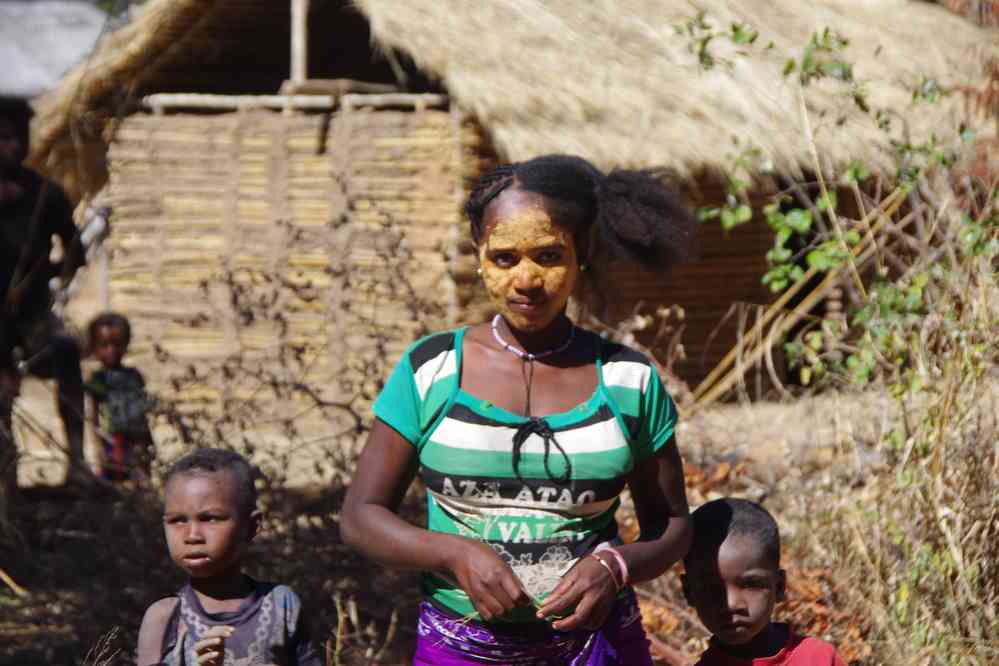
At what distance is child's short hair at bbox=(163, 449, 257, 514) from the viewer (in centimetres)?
287

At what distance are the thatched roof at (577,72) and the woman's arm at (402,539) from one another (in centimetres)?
528

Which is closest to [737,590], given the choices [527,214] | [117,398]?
[527,214]

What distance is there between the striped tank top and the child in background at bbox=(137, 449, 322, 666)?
36cm

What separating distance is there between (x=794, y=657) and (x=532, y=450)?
742 millimetres

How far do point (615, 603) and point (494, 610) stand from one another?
0.35 meters

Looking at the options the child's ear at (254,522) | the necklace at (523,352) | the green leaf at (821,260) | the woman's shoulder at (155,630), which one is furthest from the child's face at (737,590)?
the green leaf at (821,260)

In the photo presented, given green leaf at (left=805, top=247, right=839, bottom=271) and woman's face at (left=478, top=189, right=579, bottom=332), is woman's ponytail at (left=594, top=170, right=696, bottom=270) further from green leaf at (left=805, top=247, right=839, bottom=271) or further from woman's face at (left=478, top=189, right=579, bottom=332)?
green leaf at (left=805, top=247, right=839, bottom=271)

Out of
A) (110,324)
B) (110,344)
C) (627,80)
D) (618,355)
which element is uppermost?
(627,80)

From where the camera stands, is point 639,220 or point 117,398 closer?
point 639,220

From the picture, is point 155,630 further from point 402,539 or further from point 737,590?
point 737,590

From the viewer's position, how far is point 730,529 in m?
2.86

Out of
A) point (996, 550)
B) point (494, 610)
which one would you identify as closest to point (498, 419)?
point (494, 610)

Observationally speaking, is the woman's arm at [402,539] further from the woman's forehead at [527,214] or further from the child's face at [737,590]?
the child's face at [737,590]

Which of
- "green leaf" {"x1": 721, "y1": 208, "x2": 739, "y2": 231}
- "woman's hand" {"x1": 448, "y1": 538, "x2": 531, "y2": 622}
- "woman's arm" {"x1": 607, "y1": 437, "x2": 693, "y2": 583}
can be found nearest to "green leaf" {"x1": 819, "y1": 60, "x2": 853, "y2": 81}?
"green leaf" {"x1": 721, "y1": 208, "x2": 739, "y2": 231}
